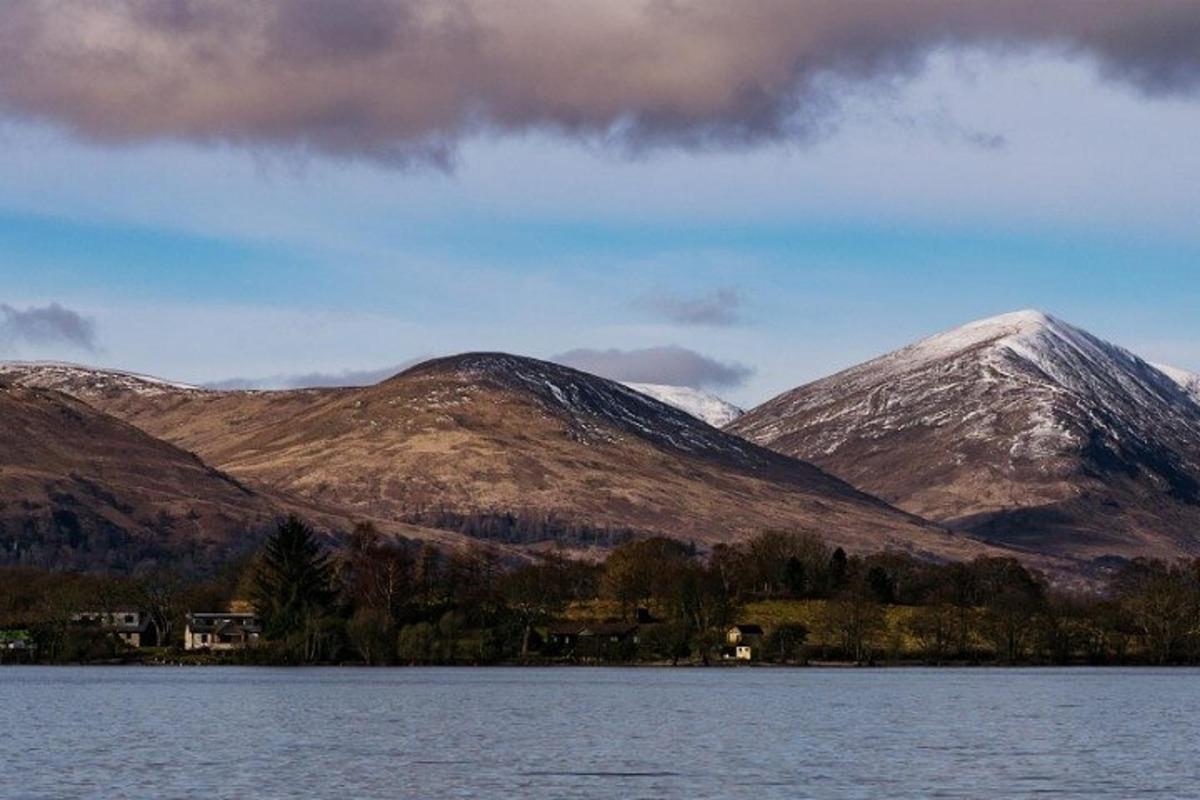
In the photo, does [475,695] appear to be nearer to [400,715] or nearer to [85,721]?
[400,715]

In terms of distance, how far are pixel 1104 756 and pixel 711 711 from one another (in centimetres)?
3914

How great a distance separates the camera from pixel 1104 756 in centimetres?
8738

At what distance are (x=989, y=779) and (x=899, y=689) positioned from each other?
8640 cm

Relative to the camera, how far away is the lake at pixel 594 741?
72.5 metres

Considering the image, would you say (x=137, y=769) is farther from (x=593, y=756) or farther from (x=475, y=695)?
(x=475, y=695)

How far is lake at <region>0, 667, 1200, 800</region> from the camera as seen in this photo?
238 feet

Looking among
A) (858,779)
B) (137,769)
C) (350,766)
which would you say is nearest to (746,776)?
(858,779)

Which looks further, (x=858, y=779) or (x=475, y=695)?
(x=475, y=695)

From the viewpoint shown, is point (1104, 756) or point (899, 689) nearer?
point (1104, 756)

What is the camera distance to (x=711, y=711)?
124m

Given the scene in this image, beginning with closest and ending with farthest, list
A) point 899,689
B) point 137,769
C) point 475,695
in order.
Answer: point 137,769 < point 475,695 < point 899,689

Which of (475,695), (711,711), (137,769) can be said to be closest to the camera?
(137,769)

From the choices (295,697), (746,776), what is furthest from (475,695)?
(746,776)

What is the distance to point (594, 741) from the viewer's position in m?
95.1
